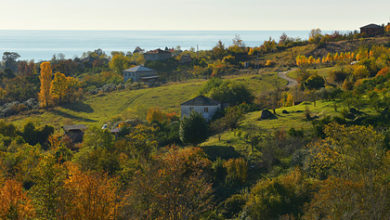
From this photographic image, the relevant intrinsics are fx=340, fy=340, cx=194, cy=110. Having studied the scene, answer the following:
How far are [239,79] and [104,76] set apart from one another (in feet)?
181

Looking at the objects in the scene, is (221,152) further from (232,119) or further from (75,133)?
(75,133)

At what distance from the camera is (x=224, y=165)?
37469 mm

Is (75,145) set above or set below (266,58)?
below

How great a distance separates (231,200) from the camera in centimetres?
3155

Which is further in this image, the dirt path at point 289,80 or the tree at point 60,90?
the tree at point 60,90

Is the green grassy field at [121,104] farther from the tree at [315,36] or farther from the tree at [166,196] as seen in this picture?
the tree at [315,36]

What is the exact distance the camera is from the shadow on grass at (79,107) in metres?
85.4

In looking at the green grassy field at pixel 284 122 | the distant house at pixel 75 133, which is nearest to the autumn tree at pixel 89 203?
the green grassy field at pixel 284 122

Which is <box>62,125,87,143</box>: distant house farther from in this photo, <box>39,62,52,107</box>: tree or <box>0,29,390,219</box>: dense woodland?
<box>39,62,52,107</box>: tree

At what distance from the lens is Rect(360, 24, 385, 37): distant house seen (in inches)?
4838

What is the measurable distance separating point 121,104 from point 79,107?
12.1 m

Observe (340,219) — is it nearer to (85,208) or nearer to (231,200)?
(231,200)

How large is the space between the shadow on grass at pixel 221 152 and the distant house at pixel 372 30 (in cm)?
10406

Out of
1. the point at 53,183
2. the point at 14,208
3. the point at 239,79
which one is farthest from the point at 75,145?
the point at 239,79
